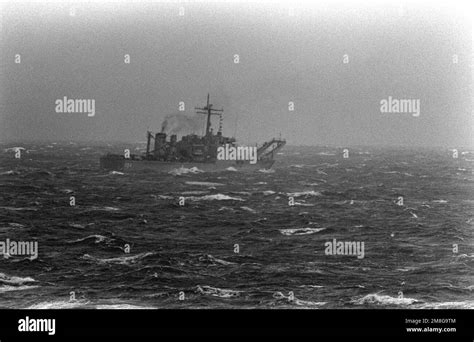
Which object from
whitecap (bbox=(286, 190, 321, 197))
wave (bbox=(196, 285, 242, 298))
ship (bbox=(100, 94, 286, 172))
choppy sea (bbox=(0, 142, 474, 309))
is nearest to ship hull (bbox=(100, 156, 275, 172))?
ship (bbox=(100, 94, 286, 172))

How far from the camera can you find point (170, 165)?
11609mm

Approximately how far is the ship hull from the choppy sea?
0.45 ft

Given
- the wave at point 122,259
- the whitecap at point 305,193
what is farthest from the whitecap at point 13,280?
the whitecap at point 305,193

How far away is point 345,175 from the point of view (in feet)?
37.7

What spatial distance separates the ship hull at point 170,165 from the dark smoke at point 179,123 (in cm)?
65

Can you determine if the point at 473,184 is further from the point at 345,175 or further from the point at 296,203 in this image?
the point at 296,203

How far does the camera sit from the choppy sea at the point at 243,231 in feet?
34.6

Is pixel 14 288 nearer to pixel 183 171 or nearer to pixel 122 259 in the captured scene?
pixel 122 259

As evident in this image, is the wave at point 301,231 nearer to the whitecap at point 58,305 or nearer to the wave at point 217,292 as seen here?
the wave at point 217,292
